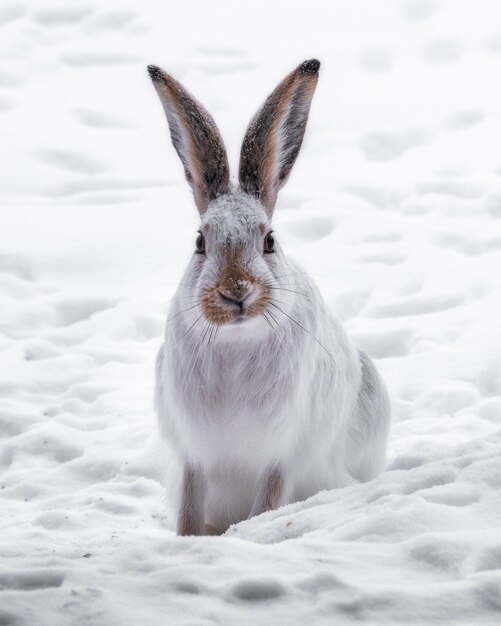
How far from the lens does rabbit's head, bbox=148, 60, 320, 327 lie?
3598 millimetres

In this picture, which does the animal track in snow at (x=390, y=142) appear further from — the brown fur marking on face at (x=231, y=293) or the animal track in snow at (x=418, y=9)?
the brown fur marking on face at (x=231, y=293)

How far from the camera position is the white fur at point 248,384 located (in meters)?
3.80

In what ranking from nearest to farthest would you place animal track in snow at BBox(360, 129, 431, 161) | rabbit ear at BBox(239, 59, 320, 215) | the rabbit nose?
the rabbit nose
rabbit ear at BBox(239, 59, 320, 215)
animal track in snow at BBox(360, 129, 431, 161)

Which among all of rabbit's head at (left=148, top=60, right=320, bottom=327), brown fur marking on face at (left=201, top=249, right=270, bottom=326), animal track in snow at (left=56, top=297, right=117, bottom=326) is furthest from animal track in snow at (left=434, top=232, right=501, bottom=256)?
brown fur marking on face at (left=201, top=249, right=270, bottom=326)

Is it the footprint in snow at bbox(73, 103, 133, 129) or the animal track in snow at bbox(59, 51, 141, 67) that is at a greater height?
the animal track in snow at bbox(59, 51, 141, 67)

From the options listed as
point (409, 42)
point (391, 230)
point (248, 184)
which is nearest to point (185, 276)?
point (248, 184)

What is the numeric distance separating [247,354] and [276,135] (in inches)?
32.8

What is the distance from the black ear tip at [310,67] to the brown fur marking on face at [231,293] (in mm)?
907

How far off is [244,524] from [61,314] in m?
3.27

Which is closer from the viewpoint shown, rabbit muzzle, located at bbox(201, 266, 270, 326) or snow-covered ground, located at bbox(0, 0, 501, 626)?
snow-covered ground, located at bbox(0, 0, 501, 626)

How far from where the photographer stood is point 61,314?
647 centimetres

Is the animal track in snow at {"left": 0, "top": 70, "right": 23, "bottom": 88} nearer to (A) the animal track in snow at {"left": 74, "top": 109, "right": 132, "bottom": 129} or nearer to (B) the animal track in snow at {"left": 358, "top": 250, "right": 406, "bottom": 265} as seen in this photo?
(A) the animal track in snow at {"left": 74, "top": 109, "right": 132, "bottom": 129}

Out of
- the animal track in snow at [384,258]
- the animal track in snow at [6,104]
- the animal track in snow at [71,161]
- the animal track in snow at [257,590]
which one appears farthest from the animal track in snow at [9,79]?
the animal track in snow at [257,590]

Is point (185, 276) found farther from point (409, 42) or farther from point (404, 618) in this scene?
point (409, 42)
